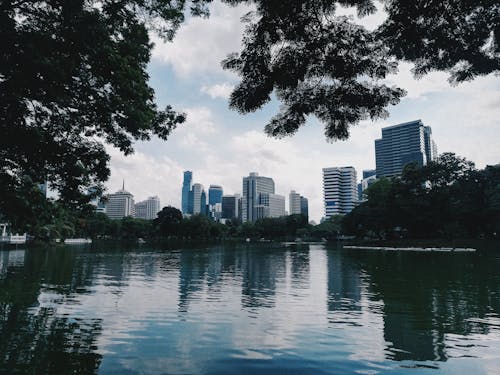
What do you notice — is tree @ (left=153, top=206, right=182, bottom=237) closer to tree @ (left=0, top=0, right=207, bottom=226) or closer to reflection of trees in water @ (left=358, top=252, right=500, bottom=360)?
reflection of trees in water @ (left=358, top=252, right=500, bottom=360)

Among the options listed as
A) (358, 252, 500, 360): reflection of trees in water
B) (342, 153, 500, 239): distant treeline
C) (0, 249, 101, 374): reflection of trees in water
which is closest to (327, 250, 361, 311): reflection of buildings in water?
(358, 252, 500, 360): reflection of trees in water

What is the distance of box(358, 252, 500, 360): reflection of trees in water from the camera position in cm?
1188

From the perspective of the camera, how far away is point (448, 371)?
31.7 ft

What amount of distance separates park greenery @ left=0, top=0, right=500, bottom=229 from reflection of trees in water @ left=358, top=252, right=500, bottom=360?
8.46 m

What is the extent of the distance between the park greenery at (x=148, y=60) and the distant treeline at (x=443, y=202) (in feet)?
271

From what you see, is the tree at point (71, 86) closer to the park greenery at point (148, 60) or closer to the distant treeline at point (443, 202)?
the park greenery at point (148, 60)

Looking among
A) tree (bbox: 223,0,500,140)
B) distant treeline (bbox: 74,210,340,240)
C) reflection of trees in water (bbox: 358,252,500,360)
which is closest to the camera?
tree (bbox: 223,0,500,140)

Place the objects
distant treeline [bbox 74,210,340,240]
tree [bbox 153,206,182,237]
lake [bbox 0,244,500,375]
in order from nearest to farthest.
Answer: lake [bbox 0,244,500,375], tree [bbox 153,206,182,237], distant treeline [bbox 74,210,340,240]

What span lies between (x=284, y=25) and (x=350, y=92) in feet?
6.00

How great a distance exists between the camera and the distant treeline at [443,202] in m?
82.4

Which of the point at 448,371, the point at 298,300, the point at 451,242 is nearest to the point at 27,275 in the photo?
the point at 298,300

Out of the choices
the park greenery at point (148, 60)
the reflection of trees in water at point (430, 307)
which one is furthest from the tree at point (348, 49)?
the reflection of trees in water at point (430, 307)

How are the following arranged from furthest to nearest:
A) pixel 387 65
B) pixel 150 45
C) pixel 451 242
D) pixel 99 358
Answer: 1. pixel 451 242
2. pixel 150 45
3. pixel 99 358
4. pixel 387 65

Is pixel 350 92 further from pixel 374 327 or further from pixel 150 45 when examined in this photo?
pixel 374 327
